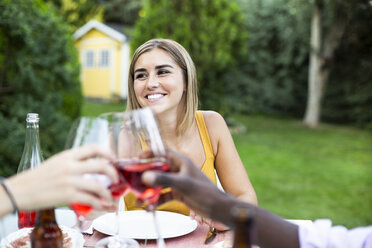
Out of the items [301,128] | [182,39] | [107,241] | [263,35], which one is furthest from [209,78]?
[107,241]

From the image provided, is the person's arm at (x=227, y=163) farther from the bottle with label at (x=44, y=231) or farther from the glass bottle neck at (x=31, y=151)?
the bottle with label at (x=44, y=231)

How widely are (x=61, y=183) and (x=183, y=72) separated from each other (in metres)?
1.79

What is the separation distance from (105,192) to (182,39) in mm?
9247

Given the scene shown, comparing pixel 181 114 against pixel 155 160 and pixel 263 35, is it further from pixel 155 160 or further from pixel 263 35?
pixel 263 35

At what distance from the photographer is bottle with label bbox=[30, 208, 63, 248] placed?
108 cm

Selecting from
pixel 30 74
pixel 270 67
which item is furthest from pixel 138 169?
pixel 270 67

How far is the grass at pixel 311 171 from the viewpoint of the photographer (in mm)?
5867

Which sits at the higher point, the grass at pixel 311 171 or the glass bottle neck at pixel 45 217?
the glass bottle neck at pixel 45 217

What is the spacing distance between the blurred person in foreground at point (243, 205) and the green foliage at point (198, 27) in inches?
347

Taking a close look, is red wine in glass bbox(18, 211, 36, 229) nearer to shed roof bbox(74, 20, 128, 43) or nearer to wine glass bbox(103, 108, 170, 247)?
wine glass bbox(103, 108, 170, 247)

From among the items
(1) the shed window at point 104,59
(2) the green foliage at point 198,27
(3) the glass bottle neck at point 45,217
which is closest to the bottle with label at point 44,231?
(3) the glass bottle neck at point 45,217

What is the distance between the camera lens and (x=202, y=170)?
2.48 m

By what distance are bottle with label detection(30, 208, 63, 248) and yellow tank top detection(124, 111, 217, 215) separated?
119 cm

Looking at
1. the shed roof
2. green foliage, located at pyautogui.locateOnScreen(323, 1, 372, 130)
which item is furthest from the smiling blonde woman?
the shed roof
